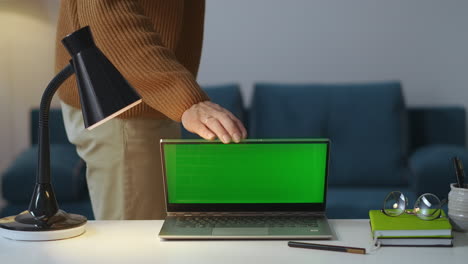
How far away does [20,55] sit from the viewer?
161 inches

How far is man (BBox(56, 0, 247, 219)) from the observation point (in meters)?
1.52

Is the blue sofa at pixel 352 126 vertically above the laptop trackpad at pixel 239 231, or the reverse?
the laptop trackpad at pixel 239 231

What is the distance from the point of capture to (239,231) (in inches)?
56.6

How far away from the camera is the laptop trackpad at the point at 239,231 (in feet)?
4.66

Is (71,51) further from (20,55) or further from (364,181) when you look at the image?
(20,55)

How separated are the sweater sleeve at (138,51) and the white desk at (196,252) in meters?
0.30

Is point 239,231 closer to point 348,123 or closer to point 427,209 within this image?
point 427,209

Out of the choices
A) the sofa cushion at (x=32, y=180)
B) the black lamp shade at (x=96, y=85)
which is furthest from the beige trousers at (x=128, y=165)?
the sofa cushion at (x=32, y=180)

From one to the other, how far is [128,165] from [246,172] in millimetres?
439

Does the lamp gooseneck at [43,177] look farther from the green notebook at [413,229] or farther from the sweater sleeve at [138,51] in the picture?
the green notebook at [413,229]

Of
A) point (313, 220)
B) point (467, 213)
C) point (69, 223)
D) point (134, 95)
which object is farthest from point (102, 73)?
point (467, 213)

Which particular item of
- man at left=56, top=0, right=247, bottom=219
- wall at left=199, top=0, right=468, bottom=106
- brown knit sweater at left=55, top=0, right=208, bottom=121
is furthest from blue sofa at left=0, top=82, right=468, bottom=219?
brown knit sweater at left=55, top=0, right=208, bottom=121

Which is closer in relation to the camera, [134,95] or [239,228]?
[134,95]

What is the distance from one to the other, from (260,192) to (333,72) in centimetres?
262
